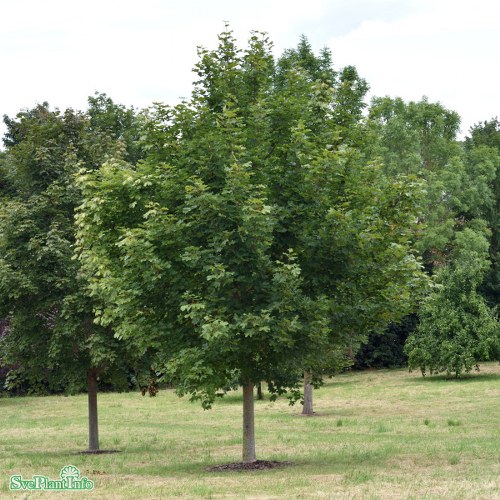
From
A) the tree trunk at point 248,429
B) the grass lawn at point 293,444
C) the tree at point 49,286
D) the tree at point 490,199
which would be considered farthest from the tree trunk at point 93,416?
the tree at point 490,199

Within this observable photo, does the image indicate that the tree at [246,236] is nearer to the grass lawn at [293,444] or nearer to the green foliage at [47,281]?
the grass lawn at [293,444]

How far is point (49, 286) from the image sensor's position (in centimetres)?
2284

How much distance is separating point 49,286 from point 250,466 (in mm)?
8137

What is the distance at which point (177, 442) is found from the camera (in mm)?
26266

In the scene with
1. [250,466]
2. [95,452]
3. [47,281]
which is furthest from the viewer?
[95,452]

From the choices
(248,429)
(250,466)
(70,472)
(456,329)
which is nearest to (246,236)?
(248,429)

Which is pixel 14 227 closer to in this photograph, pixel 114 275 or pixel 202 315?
pixel 114 275

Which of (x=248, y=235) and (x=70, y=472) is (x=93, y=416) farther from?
(x=248, y=235)

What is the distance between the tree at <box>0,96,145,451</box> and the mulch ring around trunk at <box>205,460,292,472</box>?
15.3 ft

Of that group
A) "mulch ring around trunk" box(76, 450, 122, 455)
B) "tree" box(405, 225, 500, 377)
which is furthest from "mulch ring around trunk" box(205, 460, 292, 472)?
"tree" box(405, 225, 500, 377)

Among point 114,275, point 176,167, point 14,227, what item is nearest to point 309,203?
point 176,167

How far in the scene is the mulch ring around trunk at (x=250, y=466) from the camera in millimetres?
18203

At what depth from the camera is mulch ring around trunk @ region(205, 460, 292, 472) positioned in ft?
59.7

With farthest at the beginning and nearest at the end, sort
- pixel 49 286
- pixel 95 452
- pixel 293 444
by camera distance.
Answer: pixel 95 452 < pixel 293 444 < pixel 49 286
